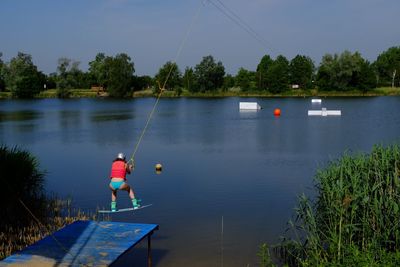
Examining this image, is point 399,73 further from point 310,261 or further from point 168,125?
point 310,261

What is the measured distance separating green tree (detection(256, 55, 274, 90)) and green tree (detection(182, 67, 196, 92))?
18993mm

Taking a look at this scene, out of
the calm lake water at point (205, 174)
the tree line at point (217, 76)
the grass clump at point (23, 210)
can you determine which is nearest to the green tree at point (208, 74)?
the tree line at point (217, 76)

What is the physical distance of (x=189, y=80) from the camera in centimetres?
14675

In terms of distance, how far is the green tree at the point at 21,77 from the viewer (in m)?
134

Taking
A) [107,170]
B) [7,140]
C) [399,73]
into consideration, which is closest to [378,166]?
[107,170]

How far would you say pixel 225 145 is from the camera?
118ft

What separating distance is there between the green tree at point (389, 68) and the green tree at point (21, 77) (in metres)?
97.1

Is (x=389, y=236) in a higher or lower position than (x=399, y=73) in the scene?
lower

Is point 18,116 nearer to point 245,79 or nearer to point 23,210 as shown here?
point 23,210

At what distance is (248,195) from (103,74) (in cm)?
13700

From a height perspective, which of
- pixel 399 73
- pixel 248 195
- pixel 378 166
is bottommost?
pixel 248 195

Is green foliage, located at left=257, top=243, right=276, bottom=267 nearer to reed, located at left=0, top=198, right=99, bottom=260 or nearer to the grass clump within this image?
reed, located at left=0, top=198, right=99, bottom=260

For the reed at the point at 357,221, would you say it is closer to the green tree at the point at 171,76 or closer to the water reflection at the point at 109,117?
the water reflection at the point at 109,117

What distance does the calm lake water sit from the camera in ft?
47.5
